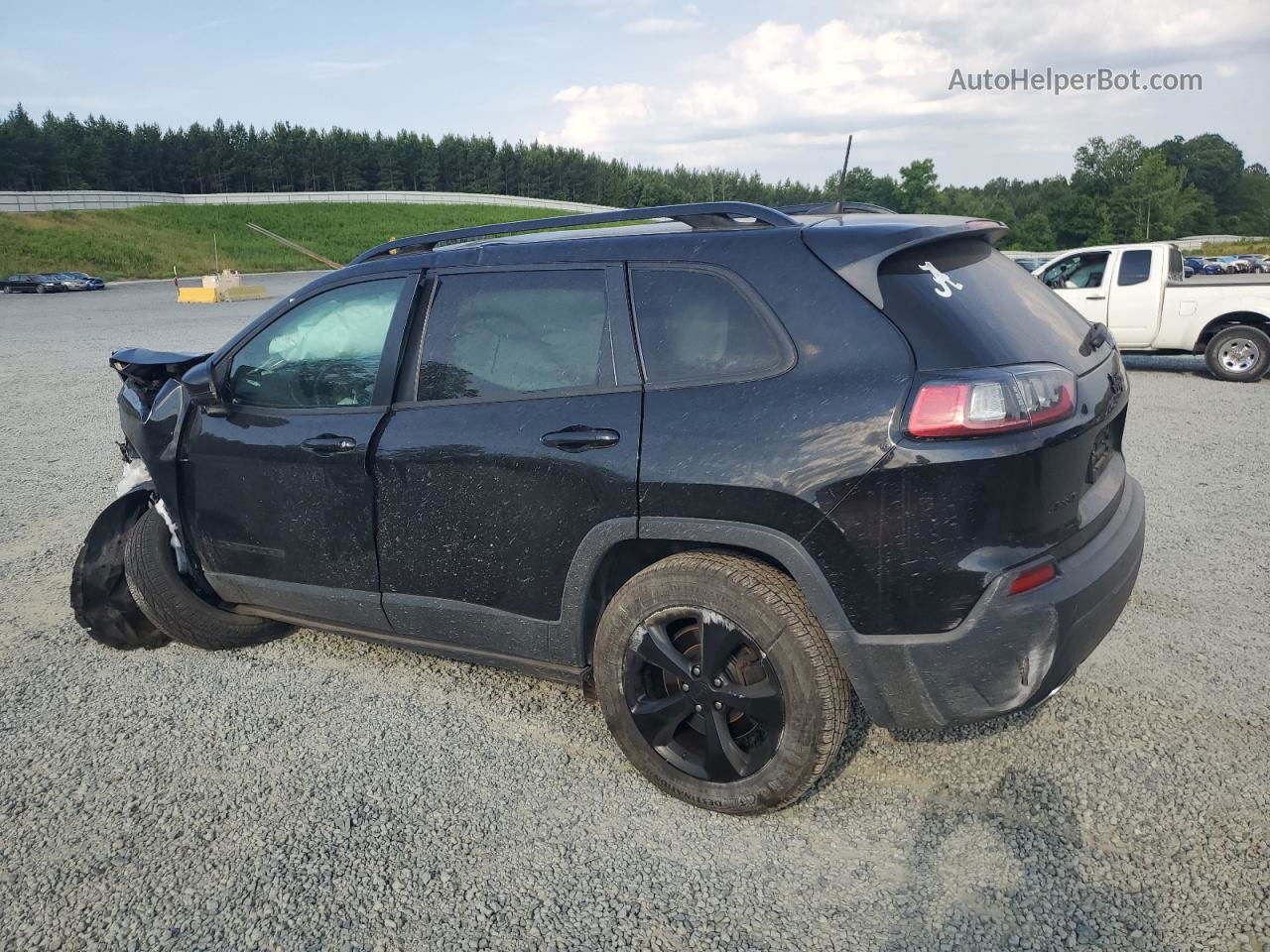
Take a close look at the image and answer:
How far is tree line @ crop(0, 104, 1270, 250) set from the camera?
91.8 metres

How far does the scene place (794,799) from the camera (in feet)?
9.39

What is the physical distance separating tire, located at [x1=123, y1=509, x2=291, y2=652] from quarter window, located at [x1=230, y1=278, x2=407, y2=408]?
862 millimetres

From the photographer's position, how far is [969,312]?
8.89 ft

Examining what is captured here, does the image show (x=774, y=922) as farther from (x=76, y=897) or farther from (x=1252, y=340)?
(x=1252, y=340)

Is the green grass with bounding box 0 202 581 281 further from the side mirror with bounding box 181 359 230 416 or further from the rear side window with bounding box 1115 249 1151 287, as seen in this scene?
the side mirror with bounding box 181 359 230 416

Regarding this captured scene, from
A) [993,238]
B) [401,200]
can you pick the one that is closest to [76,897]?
[993,238]

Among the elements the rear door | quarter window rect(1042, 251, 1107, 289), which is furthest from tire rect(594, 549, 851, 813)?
quarter window rect(1042, 251, 1107, 289)

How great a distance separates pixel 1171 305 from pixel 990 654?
38.3 feet

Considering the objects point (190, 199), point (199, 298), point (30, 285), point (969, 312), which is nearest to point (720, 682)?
point (969, 312)

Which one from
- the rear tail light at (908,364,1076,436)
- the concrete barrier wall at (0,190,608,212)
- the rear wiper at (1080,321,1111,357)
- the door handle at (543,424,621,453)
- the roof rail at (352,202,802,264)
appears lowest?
the door handle at (543,424,621,453)

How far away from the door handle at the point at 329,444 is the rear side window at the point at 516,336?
1.12ft

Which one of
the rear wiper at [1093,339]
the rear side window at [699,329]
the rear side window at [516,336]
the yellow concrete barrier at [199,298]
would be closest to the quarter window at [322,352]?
the rear side window at [516,336]

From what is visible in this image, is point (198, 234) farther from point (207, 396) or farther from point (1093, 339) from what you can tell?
point (1093, 339)

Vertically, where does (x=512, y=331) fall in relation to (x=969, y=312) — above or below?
below
